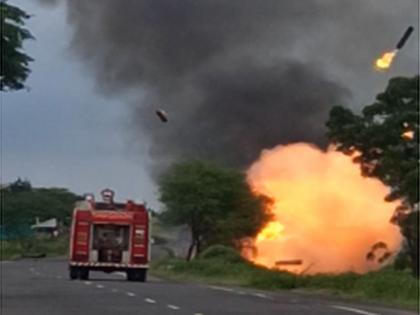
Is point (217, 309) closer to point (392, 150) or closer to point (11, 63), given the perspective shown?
point (11, 63)

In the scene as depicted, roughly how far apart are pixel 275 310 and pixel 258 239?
167 ft

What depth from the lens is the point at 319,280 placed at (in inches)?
1737

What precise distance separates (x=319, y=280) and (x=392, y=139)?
12.0 meters

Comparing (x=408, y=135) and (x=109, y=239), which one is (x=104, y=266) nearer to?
(x=109, y=239)

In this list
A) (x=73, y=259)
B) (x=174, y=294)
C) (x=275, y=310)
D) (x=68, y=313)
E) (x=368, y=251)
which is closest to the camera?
(x=68, y=313)

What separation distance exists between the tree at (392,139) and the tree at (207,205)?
90.2 ft

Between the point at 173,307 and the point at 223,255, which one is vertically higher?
the point at 223,255

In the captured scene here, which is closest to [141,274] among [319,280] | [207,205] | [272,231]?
[319,280]

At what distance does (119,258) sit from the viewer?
52750 mm

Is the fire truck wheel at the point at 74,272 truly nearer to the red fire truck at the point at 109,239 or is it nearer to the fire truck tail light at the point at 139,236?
the red fire truck at the point at 109,239

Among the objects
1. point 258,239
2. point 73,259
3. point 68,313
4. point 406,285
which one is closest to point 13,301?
point 68,313

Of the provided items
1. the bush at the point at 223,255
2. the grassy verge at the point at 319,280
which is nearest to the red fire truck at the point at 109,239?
the grassy verge at the point at 319,280

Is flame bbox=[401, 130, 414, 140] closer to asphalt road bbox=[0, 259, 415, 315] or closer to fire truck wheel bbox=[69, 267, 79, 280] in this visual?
fire truck wheel bbox=[69, 267, 79, 280]

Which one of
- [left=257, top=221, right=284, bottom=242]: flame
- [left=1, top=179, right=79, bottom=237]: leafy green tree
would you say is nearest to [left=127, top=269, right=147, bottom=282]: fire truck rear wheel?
[left=257, top=221, right=284, bottom=242]: flame
